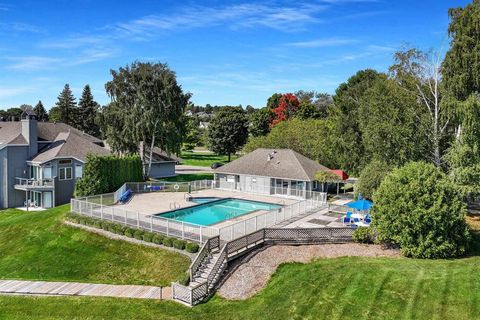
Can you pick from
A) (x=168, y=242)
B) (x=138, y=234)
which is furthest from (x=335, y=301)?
(x=138, y=234)

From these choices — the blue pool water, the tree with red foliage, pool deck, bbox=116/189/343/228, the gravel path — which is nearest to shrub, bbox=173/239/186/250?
the gravel path

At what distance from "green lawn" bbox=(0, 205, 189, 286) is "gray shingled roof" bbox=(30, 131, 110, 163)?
42.2 feet

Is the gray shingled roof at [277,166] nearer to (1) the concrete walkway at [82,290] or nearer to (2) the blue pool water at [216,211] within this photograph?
(2) the blue pool water at [216,211]

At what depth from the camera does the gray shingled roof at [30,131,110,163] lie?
3788cm

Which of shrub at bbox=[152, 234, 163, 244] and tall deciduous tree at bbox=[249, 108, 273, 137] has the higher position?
tall deciduous tree at bbox=[249, 108, 273, 137]

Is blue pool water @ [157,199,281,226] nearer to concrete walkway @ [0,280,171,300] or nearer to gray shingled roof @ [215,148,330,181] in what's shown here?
gray shingled roof @ [215,148,330,181]

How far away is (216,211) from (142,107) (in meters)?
18.3

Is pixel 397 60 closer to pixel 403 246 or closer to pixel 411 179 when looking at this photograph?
pixel 411 179

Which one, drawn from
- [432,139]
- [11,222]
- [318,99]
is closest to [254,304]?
[432,139]

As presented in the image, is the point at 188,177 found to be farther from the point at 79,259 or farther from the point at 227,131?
the point at 79,259

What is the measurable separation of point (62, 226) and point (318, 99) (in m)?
107

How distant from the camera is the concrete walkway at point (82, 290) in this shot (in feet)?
54.5

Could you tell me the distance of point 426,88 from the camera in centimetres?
3030

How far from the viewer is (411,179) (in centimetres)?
1933
